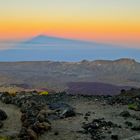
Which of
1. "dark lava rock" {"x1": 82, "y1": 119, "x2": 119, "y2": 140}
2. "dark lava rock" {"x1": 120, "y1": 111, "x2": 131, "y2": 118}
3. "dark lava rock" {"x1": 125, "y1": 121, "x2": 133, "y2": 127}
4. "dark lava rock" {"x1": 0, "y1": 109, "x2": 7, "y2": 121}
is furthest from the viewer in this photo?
"dark lava rock" {"x1": 120, "y1": 111, "x2": 131, "y2": 118}

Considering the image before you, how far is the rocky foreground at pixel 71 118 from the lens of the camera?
2005cm

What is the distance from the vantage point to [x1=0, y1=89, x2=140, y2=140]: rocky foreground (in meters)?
20.1

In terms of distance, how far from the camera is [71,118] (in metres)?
23.6

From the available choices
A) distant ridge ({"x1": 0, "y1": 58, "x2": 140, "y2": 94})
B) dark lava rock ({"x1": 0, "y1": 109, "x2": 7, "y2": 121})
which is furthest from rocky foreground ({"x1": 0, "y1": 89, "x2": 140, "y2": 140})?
distant ridge ({"x1": 0, "y1": 58, "x2": 140, "y2": 94})

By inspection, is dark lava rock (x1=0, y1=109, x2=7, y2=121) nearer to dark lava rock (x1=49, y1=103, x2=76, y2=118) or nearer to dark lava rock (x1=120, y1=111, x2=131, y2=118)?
dark lava rock (x1=49, y1=103, x2=76, y2=118)

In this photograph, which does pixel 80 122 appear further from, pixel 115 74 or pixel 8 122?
pixel 115 74

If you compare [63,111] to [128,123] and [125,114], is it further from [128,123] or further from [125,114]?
[128,123]

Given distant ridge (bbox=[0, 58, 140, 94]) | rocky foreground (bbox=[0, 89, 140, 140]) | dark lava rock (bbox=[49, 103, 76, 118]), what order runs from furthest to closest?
distant ridge (bbox=[0, 58, 140, 94]) < dark lava rock (bbox=[49, 103, 76, 118]) < rocky foreground (bbox=[0, 89, 140, 140])

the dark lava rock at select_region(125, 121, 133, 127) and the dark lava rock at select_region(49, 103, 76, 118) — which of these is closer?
the dark lava rock at select_region(125, 121, 133, 127)

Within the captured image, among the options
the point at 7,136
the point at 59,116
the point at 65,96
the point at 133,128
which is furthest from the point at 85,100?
the point at 7,136

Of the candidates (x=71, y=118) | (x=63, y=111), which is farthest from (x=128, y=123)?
(x=63, y=111)

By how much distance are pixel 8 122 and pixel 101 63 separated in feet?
471

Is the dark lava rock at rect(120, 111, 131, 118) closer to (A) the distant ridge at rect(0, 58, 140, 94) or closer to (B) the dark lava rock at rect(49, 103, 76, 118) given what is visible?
(B) the dark lava rock at rect(49, 103, 76, 118)

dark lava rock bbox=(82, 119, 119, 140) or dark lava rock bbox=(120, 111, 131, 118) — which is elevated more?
dark lava rock bbox=(120, 111, 131, 118)
